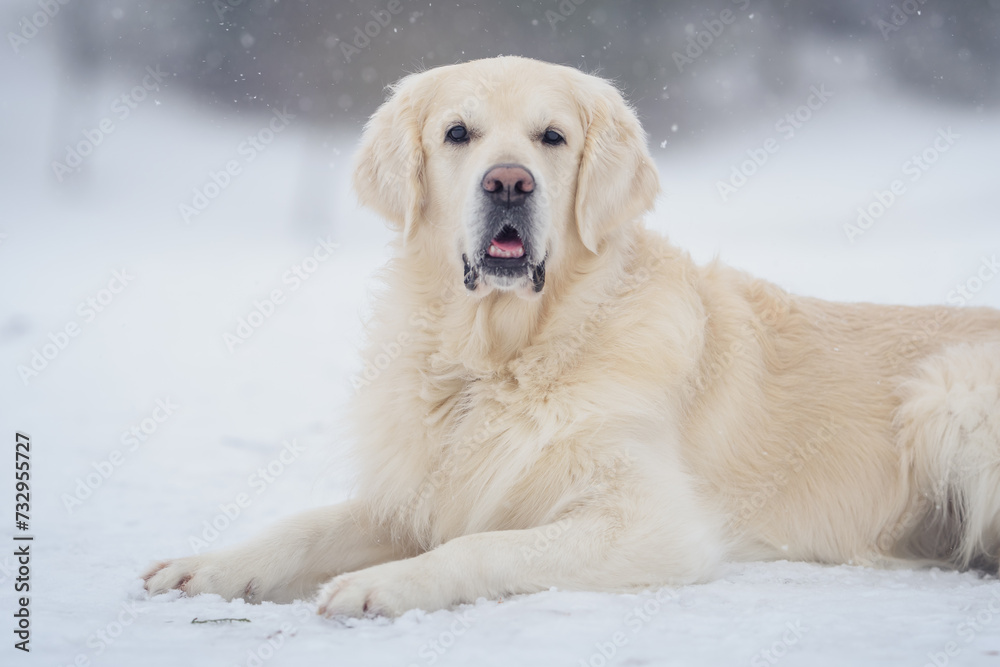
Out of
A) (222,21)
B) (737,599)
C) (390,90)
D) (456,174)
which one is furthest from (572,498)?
(222,21)

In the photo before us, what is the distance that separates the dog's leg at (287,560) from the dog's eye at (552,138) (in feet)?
5.87

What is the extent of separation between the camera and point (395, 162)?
3.46 meters

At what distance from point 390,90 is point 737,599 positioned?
9.86ft

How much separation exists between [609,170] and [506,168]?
0.64 metres

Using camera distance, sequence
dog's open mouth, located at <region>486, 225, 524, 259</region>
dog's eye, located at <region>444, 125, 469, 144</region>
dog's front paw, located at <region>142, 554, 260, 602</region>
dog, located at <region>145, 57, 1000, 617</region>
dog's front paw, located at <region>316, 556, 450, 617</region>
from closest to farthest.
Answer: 1. dog's front paw, located at <region>316, 556, 450, 617</region>
2. dog's front paw, located at <region>142, 554, 260, 602</region>
3. dog, located at <region>145, 57, 1000, 617</region>
4. dog's open mouth, located at <region>486, 225, 524, 259</region>
5. dog's eye, located at <region>444, 125, 469, 144</region>

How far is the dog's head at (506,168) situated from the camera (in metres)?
3.05

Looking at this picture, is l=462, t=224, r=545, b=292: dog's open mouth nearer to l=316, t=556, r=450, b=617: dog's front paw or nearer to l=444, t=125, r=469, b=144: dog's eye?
l=444, t=125, r=469, b=144: dog's eye

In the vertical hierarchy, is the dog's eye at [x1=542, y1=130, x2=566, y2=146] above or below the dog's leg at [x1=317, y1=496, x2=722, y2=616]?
above

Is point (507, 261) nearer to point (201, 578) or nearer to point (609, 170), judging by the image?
point (609, 170)

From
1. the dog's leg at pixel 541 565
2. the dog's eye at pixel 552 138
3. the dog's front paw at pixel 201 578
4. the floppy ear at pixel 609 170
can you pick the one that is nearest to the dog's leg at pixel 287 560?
the dog's front paw at pixel 201 578

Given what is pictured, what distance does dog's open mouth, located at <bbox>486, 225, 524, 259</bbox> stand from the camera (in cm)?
305

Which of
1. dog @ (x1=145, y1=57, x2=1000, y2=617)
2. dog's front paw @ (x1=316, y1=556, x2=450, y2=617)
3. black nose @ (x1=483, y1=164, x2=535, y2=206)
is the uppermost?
black nose @ (x1=483, y1=164, x2=535, y2=206)

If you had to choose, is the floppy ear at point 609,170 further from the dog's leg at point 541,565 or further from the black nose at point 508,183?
the dog's leg at point 541,565

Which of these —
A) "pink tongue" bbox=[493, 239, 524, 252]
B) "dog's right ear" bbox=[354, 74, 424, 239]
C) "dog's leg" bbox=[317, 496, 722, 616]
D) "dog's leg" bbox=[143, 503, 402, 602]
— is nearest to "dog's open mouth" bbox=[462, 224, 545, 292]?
"pink tongue" bbox=[493, 239, 524, 252]
